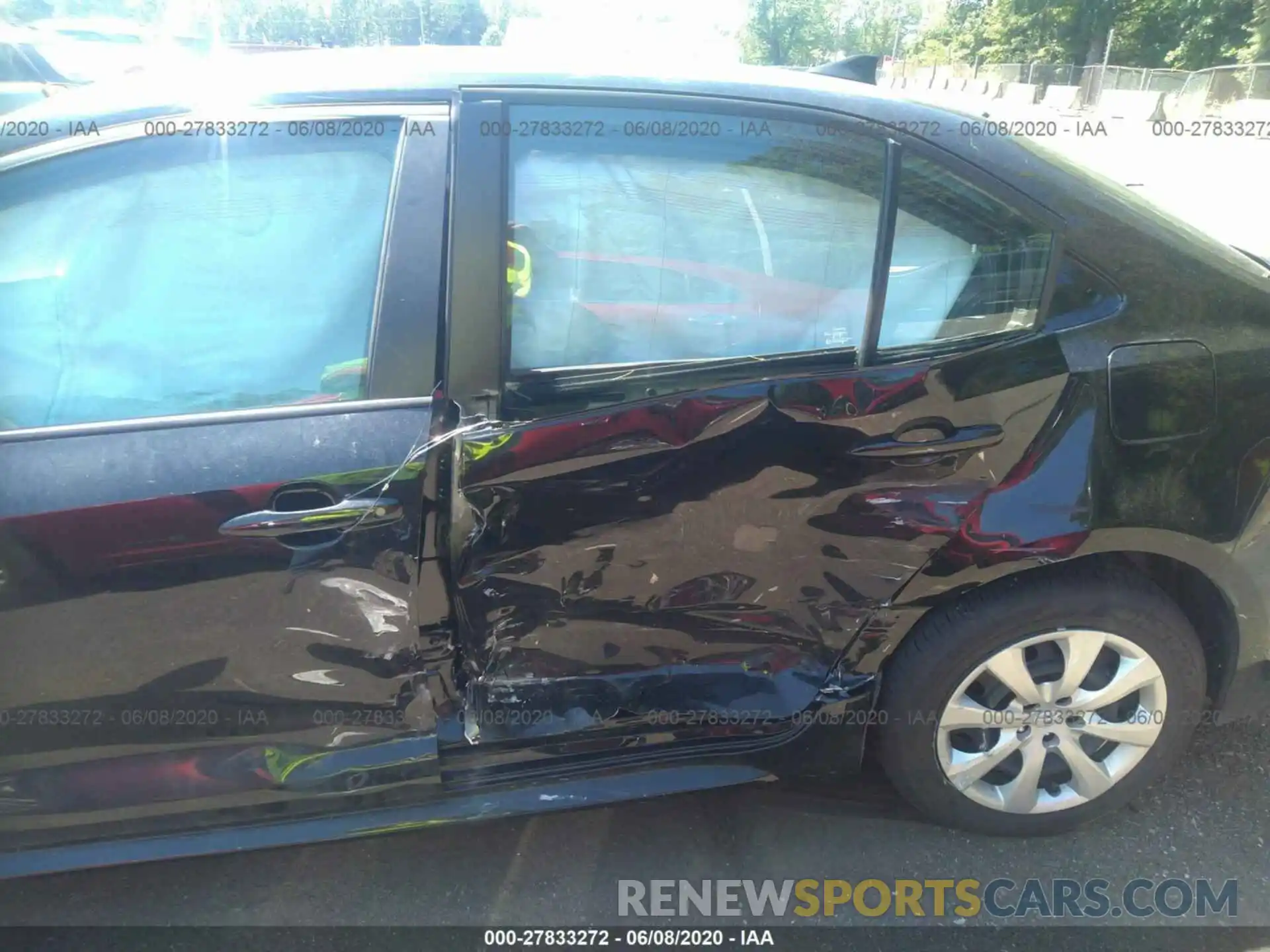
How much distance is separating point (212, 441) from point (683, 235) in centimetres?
102

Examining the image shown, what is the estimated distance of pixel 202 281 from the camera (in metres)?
1.78

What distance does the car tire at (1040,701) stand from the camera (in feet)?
6.42

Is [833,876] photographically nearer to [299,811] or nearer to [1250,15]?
[299,811]

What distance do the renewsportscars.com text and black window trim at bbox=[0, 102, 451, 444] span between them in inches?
50.0

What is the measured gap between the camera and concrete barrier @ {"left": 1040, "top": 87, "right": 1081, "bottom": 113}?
35781 mm

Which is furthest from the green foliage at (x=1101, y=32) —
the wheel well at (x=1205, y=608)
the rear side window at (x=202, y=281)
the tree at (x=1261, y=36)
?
the rear side window at (x=202, y=281)

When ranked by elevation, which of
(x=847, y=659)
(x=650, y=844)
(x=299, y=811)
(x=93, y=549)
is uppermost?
(x=93, y=549)

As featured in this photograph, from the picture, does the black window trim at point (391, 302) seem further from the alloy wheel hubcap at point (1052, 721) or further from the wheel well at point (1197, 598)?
the alloy wheel hubcap at point (1052, 721)

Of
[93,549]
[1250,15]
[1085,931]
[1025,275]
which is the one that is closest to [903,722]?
[1085,931]

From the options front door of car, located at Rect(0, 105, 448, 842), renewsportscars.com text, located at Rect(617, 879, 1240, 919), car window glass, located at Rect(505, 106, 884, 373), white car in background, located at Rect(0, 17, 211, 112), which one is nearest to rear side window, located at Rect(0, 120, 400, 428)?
front door of car, located at Rect(0, 105, 448, 842)

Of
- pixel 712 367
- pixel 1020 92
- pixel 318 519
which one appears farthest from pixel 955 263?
pixel 1020 92

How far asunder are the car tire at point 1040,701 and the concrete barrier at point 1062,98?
38764 mm

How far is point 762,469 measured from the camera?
1817mm

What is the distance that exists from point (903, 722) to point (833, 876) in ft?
1.42
